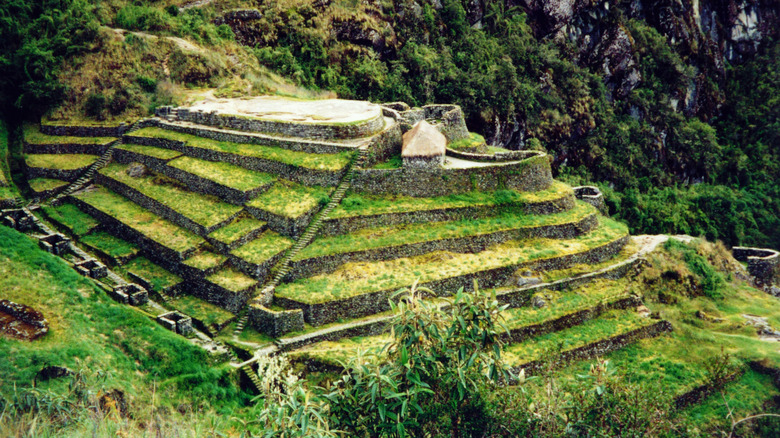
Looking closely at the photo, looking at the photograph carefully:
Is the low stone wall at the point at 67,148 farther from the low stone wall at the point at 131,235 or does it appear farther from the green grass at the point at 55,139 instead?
the low stone wall at the point at 131,235

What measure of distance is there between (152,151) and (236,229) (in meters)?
8.21

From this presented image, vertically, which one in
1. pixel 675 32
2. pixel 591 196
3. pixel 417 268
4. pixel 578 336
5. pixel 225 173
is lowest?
pixel 578 336

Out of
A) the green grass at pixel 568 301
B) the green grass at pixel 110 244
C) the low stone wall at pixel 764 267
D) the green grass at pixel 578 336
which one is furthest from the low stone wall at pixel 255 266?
the low stone wall at pixel 764 267

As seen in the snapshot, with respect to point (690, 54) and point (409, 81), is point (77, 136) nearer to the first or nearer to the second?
point (409, 81)

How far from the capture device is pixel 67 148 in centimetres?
2958

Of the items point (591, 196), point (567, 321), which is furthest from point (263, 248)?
point (591, 196)

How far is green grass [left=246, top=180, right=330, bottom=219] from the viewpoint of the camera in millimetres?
24062

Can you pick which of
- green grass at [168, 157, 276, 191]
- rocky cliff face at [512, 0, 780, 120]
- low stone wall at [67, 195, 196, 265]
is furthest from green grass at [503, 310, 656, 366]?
rocky cliff face at [512, 0, 780, 120]

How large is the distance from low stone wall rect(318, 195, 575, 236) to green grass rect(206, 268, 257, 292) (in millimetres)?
3548

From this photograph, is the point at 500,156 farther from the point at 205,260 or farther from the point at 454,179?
the point at 205,260

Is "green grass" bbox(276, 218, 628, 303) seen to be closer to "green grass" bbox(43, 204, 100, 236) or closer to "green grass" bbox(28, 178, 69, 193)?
"green grass" bbox(43, 204, 100, 236)

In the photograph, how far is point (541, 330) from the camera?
75.1ft

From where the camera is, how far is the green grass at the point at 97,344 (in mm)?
16484

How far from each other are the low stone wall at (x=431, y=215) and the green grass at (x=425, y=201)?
0.15m
